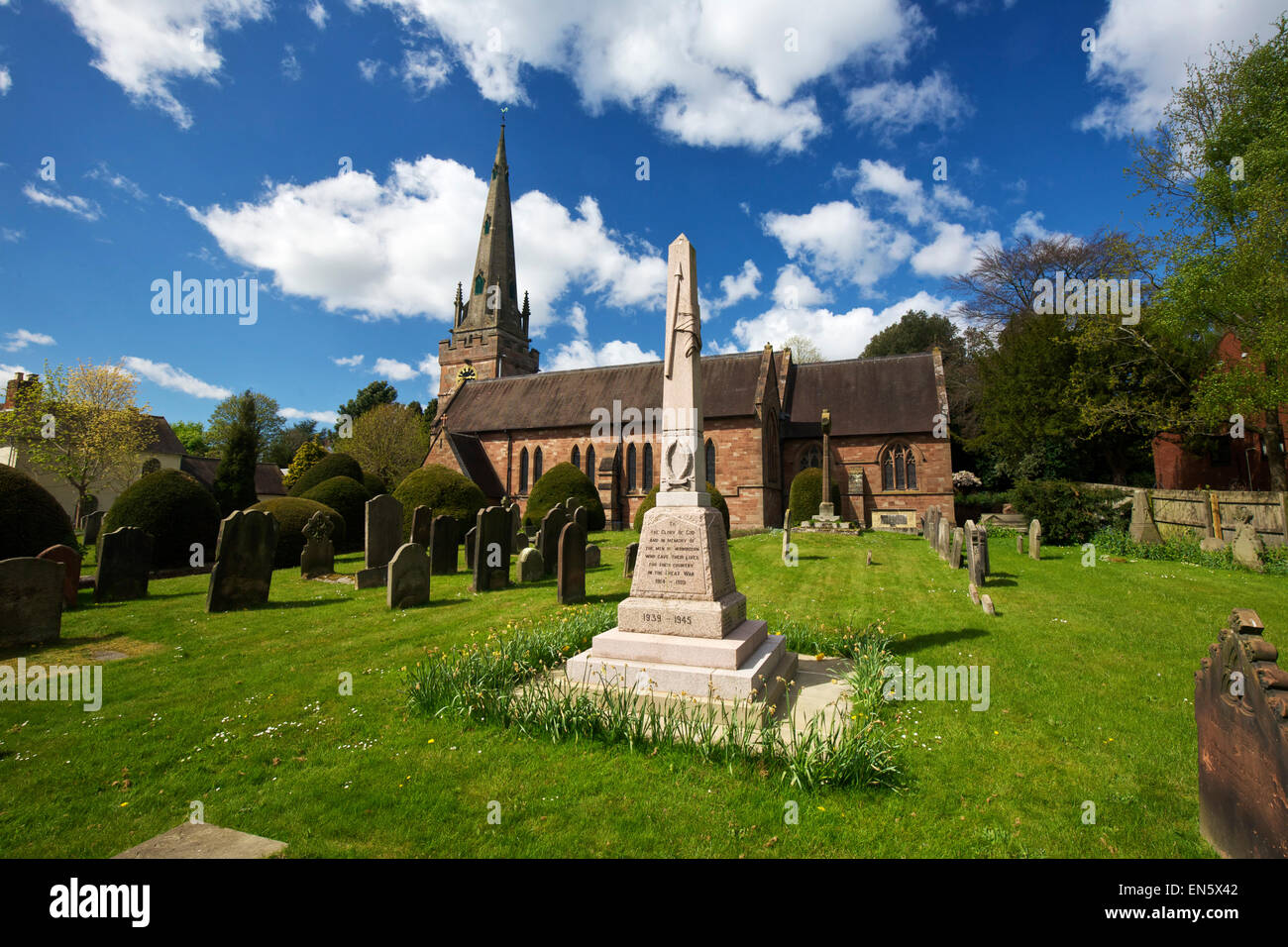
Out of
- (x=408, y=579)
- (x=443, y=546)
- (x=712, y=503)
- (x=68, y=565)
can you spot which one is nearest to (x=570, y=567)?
(x=408, y=579)

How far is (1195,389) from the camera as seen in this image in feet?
58.3

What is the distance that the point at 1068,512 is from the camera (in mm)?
17422

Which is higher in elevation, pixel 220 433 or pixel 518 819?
pixel 220 433

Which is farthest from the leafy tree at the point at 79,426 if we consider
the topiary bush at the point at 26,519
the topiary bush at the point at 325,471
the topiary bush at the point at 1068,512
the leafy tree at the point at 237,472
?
the topiary bush at the point at 1068,512

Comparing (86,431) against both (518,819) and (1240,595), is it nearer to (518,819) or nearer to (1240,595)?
(518,819)

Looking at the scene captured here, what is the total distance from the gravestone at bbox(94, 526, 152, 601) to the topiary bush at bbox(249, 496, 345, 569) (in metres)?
4.63

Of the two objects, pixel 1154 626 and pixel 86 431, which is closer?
pixel 1154 626

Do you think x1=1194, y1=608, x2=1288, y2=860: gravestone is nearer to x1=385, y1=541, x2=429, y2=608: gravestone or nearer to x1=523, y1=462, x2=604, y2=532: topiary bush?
x1=385, y1=541, x2=429, y2=608: gravestone

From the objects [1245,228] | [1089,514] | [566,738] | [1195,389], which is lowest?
[566,738]

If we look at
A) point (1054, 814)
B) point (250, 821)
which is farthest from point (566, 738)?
point (1054, 814)

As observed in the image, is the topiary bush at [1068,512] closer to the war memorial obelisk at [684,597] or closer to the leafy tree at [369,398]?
the war memorial obelisk at [684,597]
